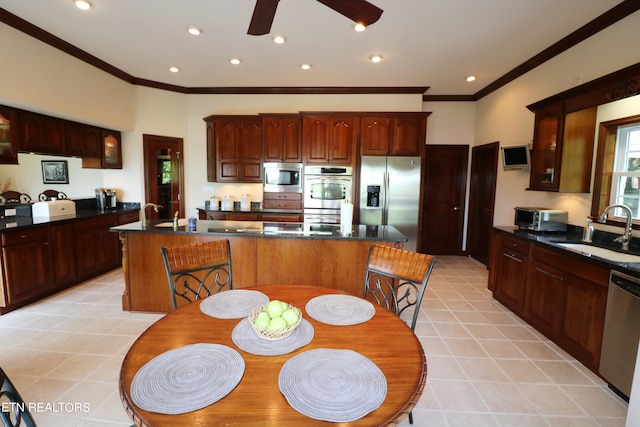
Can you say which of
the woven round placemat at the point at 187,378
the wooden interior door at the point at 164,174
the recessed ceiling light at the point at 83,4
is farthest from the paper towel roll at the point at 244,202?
the woven round placemat at the point at 187,378

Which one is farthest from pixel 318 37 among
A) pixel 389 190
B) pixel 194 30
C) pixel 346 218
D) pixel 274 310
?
pixel 274 310

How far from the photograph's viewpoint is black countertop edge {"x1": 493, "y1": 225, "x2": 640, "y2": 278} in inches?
75.1

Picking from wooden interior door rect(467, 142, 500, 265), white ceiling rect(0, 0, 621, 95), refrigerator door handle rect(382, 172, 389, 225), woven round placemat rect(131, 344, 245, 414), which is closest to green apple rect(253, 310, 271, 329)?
woven round placemat rect(131, 344, 245, 414)

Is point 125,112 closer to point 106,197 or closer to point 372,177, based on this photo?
point 106,197

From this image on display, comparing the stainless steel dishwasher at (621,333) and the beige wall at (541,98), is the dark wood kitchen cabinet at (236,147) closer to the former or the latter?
the beige wall at (541,98)

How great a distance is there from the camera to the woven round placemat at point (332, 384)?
0.81 meters

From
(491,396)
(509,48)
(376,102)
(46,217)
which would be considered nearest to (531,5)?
(509,48)

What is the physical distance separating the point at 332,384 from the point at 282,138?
14.1 ft

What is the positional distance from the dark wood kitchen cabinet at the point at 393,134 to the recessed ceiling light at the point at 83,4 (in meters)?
3.40

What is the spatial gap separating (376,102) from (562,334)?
399 centimetres

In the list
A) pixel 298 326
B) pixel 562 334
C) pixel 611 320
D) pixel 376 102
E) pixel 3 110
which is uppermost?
pixel 376 102

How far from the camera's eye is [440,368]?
2203mm

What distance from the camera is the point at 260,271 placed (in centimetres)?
278

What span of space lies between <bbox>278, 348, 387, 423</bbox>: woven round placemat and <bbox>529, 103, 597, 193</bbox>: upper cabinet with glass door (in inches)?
124
